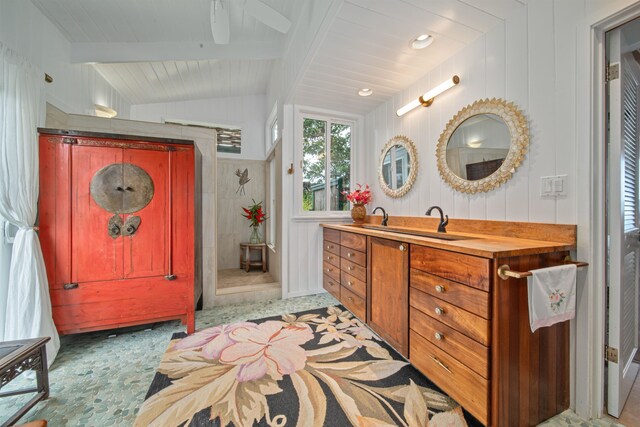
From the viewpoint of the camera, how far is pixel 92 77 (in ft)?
9.39

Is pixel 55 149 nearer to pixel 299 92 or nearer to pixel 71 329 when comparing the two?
pixel 71 329

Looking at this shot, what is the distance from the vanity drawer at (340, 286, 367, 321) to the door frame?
1326 mm

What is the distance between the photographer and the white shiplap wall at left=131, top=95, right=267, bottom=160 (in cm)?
421

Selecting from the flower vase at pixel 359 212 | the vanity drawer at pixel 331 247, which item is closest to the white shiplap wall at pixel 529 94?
the flower vase at pixel 359 212

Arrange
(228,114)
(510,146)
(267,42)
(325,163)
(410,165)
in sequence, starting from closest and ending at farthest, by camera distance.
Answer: (510,146), (410,165), (267,42), (325,163), (228,114)

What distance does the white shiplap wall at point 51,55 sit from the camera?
177 cm

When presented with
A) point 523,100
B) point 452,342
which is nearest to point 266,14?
point 523,100

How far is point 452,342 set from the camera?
128 centimetres

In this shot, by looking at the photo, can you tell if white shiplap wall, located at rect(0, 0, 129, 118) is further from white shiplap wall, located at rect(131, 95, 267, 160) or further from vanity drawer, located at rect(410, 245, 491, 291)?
vanity drawer, located at rect(410, 245, 491, 291)

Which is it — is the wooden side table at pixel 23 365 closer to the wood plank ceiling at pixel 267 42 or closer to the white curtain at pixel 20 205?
the white curtain at pixel 20 205

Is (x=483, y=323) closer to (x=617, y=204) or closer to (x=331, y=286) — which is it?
(x=617, y=204)

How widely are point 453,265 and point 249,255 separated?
3386 mm

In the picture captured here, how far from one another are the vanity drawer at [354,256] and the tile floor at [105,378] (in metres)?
1.11

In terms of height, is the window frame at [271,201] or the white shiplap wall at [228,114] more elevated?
the white shiplap wall at [228,114]
